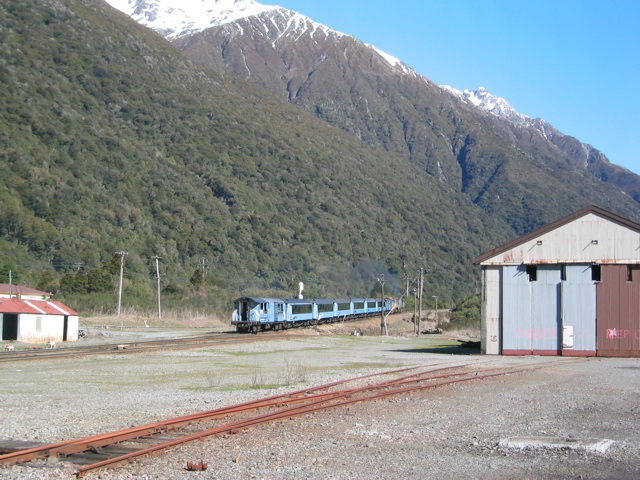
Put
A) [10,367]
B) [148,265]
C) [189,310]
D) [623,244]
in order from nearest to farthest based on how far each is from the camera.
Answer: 1. [10,367]
2. [623,244]
3. [189,310]
4. [148,265]

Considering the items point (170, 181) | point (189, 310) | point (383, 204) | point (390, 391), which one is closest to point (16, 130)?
point (170, 181)

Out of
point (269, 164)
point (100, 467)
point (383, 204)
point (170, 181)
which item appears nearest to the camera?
point (100, 467)

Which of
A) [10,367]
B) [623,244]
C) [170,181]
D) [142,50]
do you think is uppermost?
[142,50]

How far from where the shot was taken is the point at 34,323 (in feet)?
139

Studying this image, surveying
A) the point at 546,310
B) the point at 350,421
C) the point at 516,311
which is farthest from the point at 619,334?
the point at 350,421

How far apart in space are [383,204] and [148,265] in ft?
214

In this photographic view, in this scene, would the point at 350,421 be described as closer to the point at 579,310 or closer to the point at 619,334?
the point at 579,310

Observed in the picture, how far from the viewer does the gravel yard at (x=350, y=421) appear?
878 cm

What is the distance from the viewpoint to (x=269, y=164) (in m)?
136

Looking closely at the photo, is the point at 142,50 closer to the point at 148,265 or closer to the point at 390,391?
the point at 148,265

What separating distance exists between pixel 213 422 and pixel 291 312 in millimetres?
44635

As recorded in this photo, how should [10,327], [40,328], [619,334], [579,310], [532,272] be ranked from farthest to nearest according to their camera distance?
[40,328], [10,327], [532,272], [579,310], [619,334]

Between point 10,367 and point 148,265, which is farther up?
point 148,265

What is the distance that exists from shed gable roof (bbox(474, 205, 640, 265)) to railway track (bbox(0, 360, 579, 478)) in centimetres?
1282
